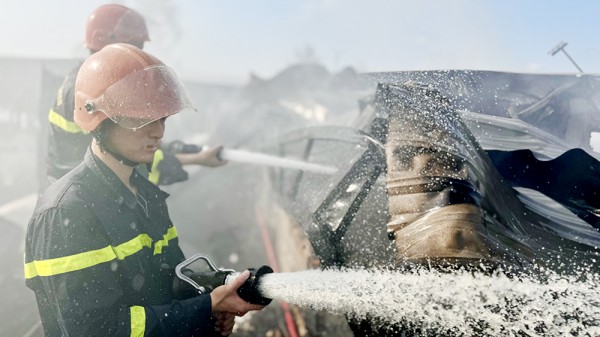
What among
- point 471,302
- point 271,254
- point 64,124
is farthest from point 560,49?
point 271,254

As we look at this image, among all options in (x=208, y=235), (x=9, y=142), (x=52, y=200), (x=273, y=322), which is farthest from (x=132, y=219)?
(x=9, y=142)

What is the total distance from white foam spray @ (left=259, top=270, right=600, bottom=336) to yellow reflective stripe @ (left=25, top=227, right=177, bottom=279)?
0.78 meters

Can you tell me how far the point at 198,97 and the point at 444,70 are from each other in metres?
30.3

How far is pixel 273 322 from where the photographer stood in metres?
5.06

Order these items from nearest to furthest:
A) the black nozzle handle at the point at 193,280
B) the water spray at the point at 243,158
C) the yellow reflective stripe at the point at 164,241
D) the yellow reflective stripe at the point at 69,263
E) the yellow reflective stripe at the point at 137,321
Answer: the yellow reflective stripe at the point at 69,263 → the yellow reflective stripe at the point at 137,321 → the black nozzle handle at the point at 193,280 → the yellow reflective stripe at the point at 164,241 → the water spray at the point at 243,158

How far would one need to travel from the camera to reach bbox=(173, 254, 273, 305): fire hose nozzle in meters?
1.93

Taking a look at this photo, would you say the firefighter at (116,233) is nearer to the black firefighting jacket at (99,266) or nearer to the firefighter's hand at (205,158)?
the black firefighting jacket at (99,266)

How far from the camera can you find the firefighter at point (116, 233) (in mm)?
1717

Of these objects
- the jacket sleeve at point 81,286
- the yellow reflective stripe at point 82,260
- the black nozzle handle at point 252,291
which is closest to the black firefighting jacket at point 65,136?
the yellow reflective stripe at point 82,260

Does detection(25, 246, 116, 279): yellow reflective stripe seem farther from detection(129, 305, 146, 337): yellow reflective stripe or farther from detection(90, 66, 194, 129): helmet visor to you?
detection(90, 66, 194, 129): helmet visor

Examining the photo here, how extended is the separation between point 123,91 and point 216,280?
3.83 ft

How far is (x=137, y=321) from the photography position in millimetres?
1817

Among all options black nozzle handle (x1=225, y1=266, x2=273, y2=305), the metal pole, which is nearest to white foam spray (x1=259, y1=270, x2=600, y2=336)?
black nozzle handle (x1=225, y1=266, x2=273, y2=305)

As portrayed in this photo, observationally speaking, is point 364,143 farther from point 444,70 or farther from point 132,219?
point 132,219
